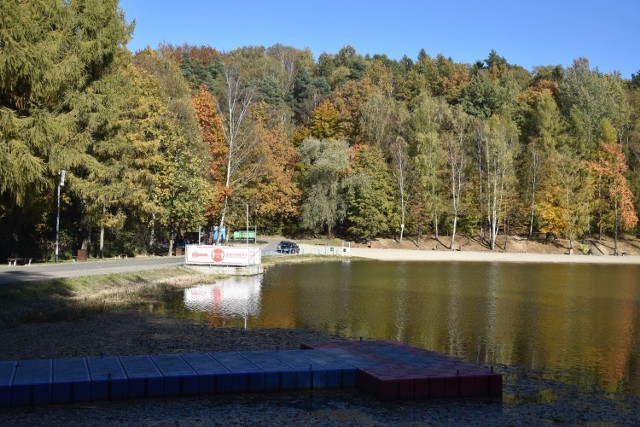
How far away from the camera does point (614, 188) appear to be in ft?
254

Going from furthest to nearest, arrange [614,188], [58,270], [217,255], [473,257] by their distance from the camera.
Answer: [614,188], [473,257], [217,255], [58,270]

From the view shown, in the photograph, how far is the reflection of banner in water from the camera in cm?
2555

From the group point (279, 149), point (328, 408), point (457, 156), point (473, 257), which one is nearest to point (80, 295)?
point (328, 408)

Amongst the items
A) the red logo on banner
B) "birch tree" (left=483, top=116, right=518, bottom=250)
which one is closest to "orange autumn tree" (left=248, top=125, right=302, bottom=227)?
"birch tree" (left=483, top=116, right=518, bottom=250)

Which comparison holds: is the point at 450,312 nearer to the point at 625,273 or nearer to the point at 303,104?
the point at 625,273

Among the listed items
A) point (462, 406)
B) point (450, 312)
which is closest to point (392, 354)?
point (462, 406)

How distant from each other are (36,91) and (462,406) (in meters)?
22.3

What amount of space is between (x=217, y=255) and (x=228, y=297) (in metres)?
11.2

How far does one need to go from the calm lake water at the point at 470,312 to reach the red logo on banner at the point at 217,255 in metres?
3.26

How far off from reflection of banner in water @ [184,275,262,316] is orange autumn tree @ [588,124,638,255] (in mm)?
55804

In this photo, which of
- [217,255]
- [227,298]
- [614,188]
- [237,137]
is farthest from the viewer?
[614,188]

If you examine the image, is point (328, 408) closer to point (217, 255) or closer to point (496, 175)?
point (217, 255)

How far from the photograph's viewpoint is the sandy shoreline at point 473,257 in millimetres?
65669

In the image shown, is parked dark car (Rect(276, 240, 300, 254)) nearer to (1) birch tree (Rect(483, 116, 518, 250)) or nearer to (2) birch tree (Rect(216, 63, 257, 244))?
(2) birch tree (Rect(216, 63, 257, 244))
